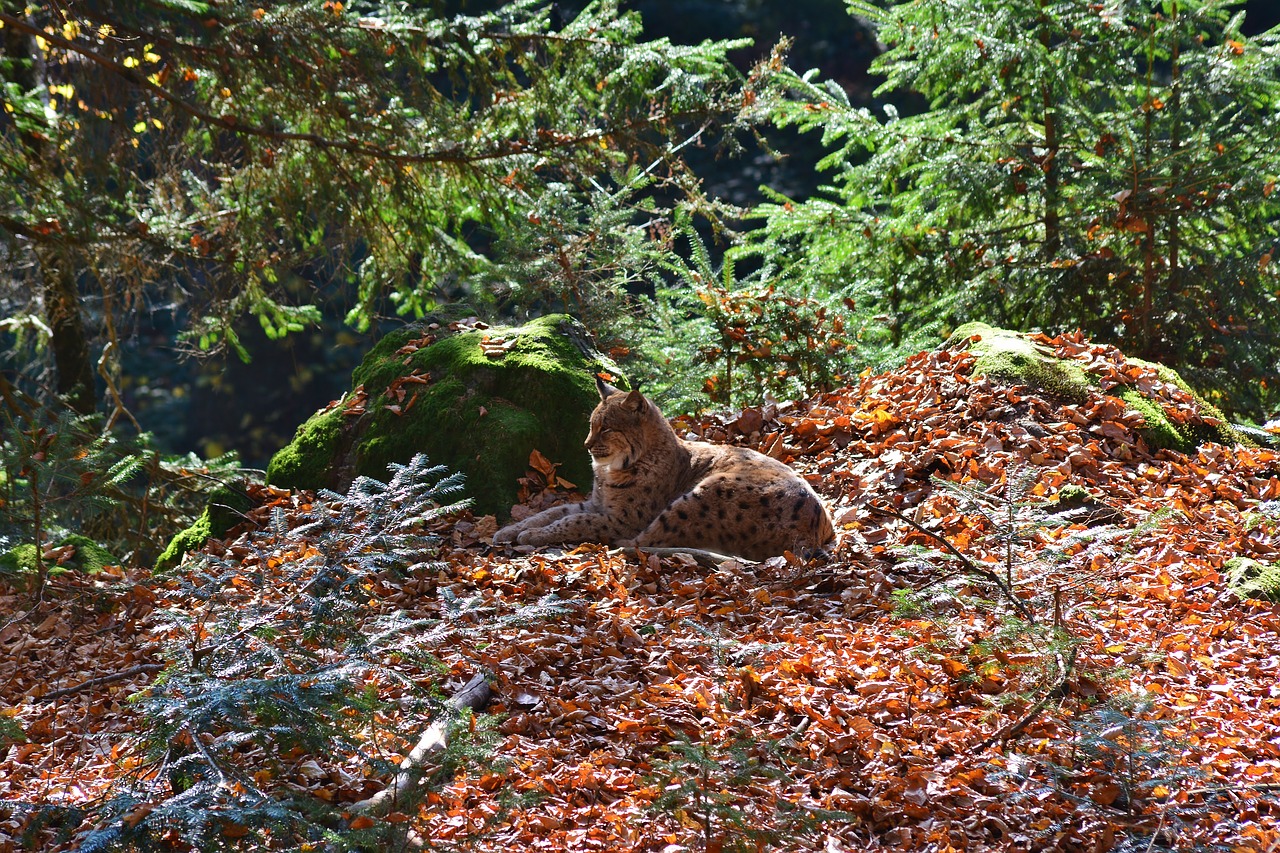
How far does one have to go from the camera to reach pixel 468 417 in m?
7.28

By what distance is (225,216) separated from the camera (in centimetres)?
974

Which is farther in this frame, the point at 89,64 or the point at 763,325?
the point at 763,325

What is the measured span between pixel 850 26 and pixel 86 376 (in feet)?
60.1

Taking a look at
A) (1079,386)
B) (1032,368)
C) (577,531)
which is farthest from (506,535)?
(1079,386)

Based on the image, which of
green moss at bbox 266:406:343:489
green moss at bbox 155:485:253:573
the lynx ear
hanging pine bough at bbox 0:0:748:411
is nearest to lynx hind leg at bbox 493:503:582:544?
the lynx ear

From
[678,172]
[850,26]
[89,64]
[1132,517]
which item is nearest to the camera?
[1132,517]

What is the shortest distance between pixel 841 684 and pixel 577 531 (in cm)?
225

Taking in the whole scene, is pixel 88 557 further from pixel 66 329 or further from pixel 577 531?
pixel 577 531

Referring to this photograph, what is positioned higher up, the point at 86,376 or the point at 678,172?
the point at 678,172

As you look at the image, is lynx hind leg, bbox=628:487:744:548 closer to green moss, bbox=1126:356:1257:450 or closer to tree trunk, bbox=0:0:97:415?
green moss, bbox=1126:356:1257:450

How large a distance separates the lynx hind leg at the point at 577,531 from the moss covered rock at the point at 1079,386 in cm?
329

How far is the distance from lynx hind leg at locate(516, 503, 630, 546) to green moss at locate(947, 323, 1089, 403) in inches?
130

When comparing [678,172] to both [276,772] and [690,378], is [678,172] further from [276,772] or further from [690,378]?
[276,772]

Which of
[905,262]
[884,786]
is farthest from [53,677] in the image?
[905,262]
